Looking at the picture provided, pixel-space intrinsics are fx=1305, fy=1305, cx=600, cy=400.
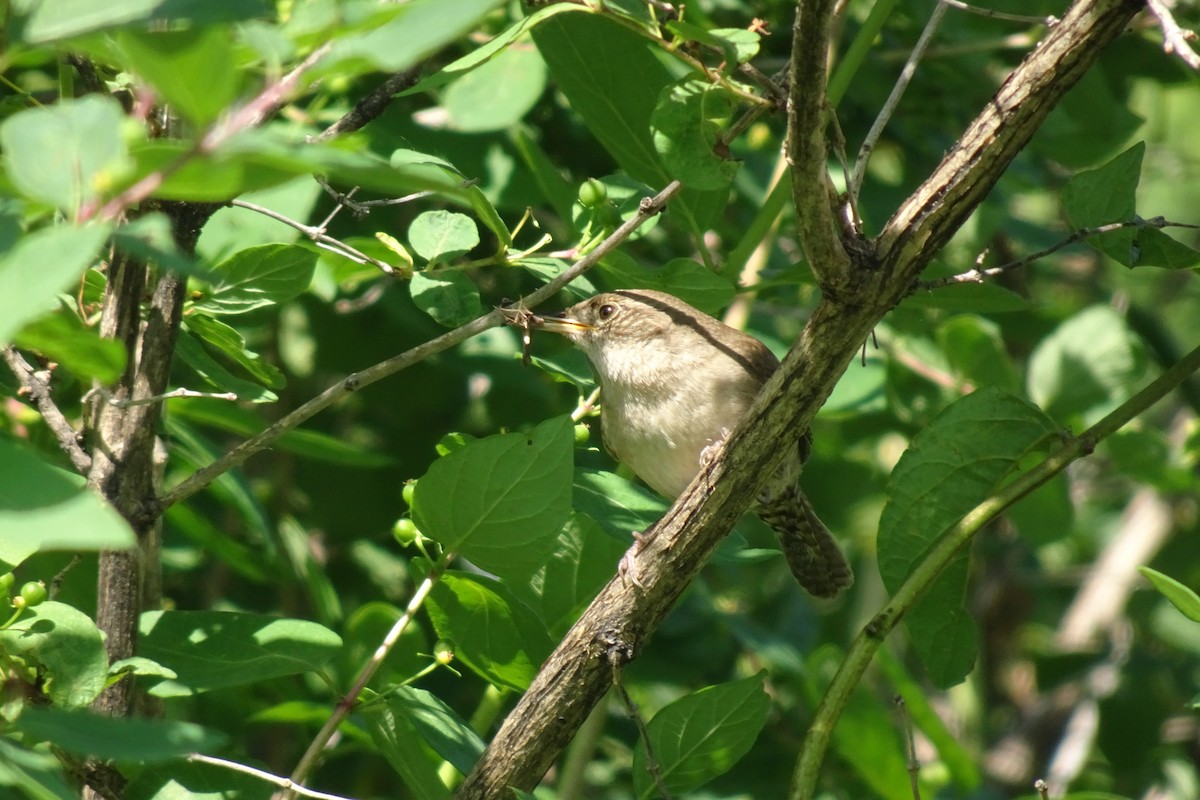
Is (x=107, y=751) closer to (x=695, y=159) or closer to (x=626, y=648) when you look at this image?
(x=626, y=648)

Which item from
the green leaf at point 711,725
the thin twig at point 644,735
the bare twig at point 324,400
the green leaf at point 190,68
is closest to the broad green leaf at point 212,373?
the bare twig at point 324,400

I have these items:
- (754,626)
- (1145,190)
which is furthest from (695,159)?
(1145,190)

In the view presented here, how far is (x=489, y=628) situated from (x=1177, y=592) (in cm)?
133

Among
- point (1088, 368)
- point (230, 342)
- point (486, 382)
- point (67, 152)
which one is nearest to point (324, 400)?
point (230, 342)

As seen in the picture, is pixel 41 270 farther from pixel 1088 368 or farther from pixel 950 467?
pixel 1088 368

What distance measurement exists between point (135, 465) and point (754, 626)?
2.52 meters

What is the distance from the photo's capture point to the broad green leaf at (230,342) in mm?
2537

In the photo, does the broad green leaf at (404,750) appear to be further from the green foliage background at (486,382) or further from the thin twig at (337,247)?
the thin twig at (337,247)

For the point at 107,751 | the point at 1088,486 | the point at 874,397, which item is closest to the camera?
the point at 107,751

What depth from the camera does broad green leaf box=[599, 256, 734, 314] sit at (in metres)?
2.71

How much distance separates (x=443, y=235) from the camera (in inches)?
98.4

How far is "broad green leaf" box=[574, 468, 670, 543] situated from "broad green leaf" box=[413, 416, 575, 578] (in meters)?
0.26

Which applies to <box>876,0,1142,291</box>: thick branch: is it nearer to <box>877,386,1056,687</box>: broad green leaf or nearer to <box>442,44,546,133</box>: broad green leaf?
<box>877,386,1056,687</box>: broad green leaf

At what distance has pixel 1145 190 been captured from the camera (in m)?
8.49
